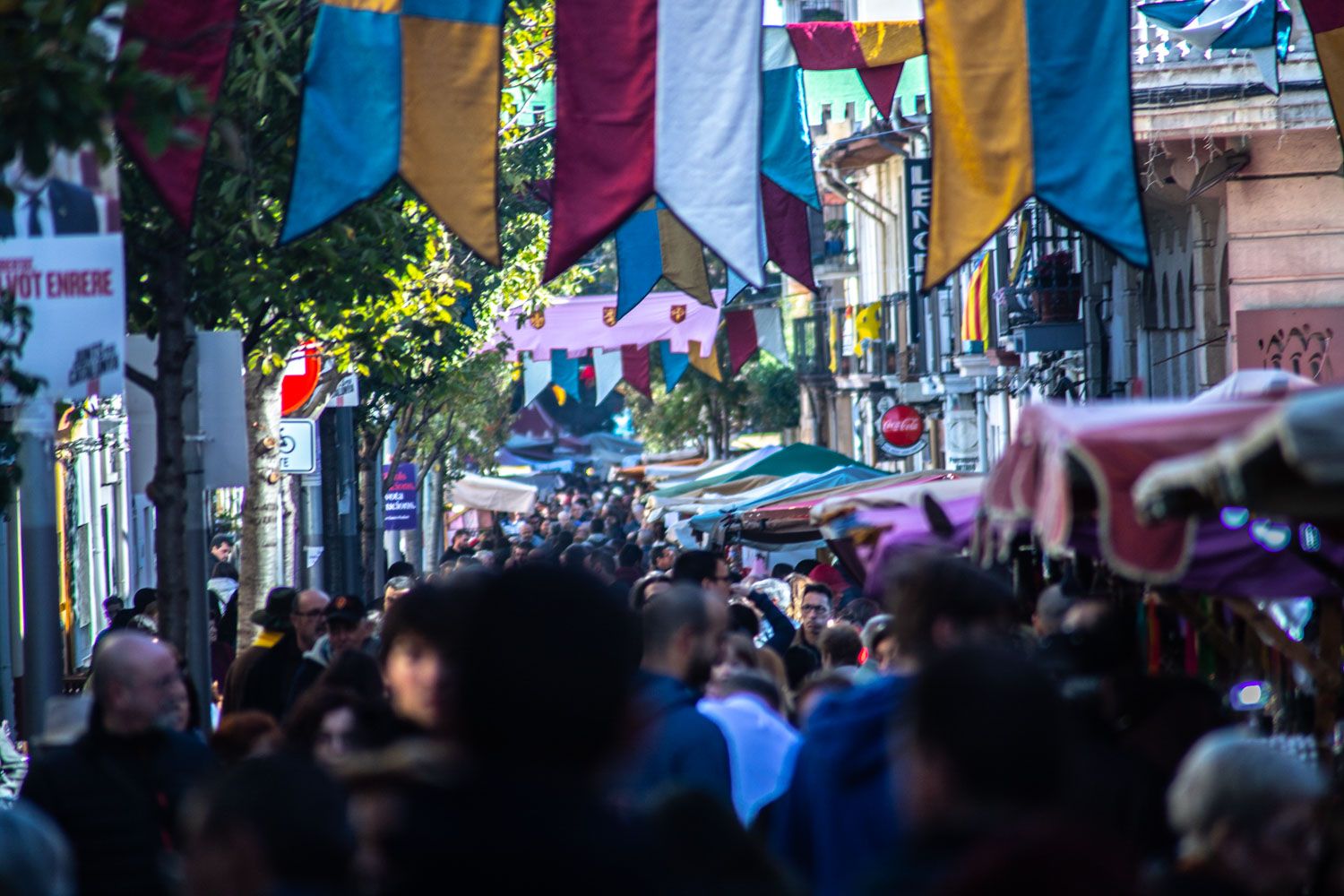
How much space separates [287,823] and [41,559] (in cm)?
586

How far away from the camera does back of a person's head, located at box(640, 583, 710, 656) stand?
20.4 ft

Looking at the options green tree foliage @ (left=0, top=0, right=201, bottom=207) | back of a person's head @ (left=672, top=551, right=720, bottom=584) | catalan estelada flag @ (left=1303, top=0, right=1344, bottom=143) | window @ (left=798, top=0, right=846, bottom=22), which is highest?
window @ (left=798, top=0, right=846, bottom=22)

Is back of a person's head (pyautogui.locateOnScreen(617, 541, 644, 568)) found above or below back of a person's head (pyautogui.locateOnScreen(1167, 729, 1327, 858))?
below

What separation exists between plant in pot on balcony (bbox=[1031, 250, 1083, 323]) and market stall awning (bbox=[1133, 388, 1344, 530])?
794 inches

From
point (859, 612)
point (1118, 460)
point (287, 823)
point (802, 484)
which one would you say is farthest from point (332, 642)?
point (802, 484)

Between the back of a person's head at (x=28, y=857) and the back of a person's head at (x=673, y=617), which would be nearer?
the back of a person's head at (x=28, y=857)

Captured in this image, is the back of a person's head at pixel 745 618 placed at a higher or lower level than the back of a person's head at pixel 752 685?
lower

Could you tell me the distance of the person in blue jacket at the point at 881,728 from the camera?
4.70m

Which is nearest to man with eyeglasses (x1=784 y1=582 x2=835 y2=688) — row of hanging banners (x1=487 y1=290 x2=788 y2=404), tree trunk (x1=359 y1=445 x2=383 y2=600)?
tree trunk (x1=359 y1=445 x2=383 y2=600)

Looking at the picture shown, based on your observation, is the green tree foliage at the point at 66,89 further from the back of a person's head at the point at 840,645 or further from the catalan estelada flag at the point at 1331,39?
the catalan estelada flag at the point at 1331,39

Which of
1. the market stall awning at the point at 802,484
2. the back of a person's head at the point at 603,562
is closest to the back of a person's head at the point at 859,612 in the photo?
the market stall awning at the point at 802,484

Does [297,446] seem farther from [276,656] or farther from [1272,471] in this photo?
[1272,471]

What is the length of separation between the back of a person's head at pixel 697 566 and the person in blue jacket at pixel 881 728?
20.5ft

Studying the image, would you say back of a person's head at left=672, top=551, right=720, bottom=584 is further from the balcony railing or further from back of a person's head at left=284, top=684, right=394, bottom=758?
the balcony railing
